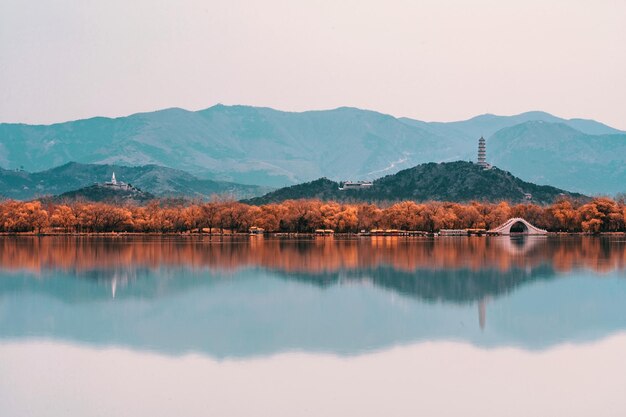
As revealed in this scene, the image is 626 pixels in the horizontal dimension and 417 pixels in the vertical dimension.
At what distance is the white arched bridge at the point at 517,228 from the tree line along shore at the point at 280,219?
8.09ft

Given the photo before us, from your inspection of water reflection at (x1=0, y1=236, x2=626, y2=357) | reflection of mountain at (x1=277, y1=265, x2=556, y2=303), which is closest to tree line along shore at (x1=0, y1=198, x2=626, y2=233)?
water reflection at (x1=0, y1=236, x2=626, y2=357)

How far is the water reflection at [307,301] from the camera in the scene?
1328 inches

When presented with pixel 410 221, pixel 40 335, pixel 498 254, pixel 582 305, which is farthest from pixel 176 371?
pixel 410 221

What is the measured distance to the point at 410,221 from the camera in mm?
137500

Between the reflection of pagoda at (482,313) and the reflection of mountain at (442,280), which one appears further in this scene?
the reflection of mountain at (442,280)

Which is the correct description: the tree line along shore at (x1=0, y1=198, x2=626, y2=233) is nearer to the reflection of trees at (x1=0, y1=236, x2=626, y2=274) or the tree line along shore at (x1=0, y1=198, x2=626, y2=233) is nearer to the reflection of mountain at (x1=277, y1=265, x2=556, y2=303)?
the reflection of trees at (x1=0, y1=236, x2=626, y2=274)

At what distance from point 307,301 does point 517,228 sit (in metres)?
A: 105

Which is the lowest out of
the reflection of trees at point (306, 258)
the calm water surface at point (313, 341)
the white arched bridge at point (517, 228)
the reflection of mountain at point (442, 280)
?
the calm water surface at point (313, 341)

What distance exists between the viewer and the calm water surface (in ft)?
78.7

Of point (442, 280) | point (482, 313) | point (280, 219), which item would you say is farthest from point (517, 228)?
point (482, 313)

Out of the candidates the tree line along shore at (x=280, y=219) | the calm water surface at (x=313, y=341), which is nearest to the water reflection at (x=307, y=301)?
the calm water surface at (x=313, y=341)

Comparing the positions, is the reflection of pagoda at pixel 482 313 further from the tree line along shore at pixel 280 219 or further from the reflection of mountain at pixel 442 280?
the tree line along shore at pixel 280 219

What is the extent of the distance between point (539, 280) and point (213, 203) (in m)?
91.3

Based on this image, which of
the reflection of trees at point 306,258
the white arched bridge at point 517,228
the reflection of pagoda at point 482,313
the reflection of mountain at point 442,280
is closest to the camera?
the reflection of pagoda at point 482,313
